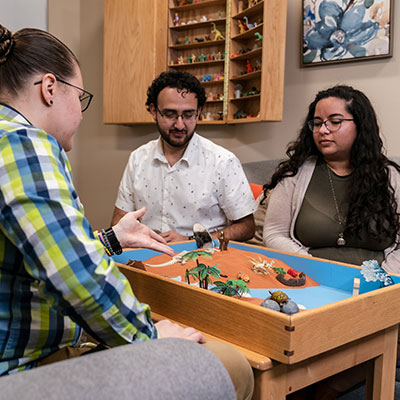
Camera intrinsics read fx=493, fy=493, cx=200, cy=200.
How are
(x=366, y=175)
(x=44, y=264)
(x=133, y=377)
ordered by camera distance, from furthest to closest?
(x=366, y=175), (x=44, y=264), (x=133, y=377)

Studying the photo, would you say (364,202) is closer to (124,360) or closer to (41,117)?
(41,117)

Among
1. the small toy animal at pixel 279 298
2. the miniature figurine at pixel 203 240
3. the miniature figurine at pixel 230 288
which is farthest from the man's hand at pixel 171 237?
the small toy animal at pixel 279 298

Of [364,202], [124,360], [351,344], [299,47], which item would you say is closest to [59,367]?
[124,360]

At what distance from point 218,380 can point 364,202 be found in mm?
1464

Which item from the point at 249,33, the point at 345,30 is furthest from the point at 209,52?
the point at 345,30

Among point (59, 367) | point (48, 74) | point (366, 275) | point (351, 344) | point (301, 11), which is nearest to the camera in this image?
point (59, 367)

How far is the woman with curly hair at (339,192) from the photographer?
1.97 m

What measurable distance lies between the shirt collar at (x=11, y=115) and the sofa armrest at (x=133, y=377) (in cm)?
50

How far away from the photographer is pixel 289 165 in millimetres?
2232

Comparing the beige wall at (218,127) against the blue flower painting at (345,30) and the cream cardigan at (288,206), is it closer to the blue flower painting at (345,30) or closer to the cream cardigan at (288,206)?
the blue flower painting at (345,30)

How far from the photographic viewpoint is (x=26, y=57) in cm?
100

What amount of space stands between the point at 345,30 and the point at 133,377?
8.42 ft

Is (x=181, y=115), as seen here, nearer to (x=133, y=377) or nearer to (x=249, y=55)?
(x=249, y=55)

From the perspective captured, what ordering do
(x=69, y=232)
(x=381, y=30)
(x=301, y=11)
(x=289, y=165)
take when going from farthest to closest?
(x=301, y=11) < (x=381, y=30) < (x=289, y=165) < (x=69, y=232)
